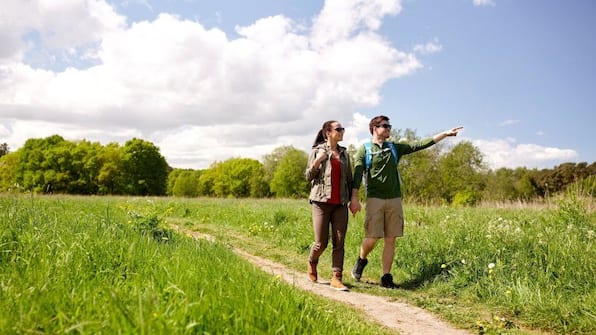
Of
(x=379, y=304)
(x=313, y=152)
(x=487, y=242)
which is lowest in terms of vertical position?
(x=379, y=304)

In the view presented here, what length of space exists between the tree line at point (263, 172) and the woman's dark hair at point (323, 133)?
3683 centimetres

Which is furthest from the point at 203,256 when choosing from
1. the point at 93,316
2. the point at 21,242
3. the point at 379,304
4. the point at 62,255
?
the point at 379,304

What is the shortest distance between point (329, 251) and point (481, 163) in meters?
44.5

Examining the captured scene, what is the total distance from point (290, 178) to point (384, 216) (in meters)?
66.0

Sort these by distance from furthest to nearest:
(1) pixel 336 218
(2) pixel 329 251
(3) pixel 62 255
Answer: (2) pixel 329 251
(1) pixel 336 218
(3) pixel 62 255

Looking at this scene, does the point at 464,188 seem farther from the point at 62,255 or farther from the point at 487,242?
the point at 62,255

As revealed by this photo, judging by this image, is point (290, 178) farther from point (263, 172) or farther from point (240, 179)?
point (240, 179)

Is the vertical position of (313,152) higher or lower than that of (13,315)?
higher

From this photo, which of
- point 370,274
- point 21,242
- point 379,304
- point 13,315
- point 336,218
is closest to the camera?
point 13,315

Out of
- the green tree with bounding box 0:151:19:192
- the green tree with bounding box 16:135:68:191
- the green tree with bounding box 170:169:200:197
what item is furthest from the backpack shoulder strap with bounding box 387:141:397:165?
the green tree with bounding box 170:169:200:197

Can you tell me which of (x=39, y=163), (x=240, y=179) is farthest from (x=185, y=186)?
(x=39, y=163)

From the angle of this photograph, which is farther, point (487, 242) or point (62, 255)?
point (487, 242)

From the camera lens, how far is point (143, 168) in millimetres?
66312

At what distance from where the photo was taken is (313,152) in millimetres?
Result: 6816
